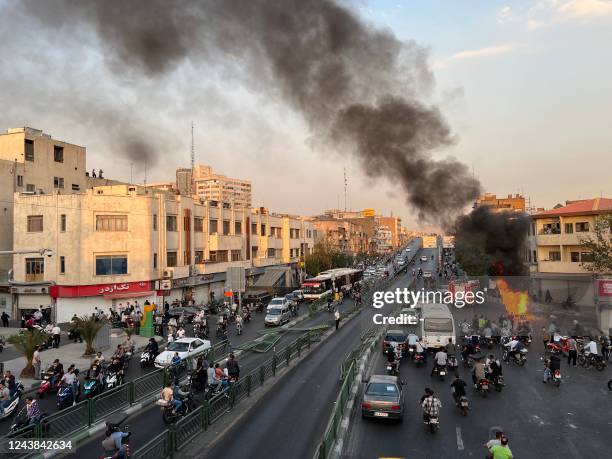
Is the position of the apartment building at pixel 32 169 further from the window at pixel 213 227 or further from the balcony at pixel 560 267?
the balcony at pixel 560 267

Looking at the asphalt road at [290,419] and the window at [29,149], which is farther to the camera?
the window at [29,149]

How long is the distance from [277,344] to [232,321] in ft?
35.0

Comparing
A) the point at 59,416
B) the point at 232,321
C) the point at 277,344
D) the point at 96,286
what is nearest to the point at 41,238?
the point at 96,286

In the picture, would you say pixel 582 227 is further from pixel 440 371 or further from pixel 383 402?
pixel 383 402

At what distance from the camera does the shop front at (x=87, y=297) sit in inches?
1521

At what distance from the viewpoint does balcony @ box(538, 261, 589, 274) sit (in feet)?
158

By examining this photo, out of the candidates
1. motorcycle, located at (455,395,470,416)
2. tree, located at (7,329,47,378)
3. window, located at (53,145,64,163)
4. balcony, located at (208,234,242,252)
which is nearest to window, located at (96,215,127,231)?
balcony, located at (208,234,242,252)

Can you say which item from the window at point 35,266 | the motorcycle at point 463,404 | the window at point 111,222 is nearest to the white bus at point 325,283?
the window at point 111,222

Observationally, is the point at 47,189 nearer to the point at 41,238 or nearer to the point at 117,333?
the point at 41,238

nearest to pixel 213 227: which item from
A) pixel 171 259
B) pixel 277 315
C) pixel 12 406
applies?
pixel 171 259

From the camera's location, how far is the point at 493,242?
1880 inches

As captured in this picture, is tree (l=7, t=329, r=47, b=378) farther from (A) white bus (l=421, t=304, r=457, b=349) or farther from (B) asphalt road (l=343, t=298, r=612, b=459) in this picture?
(A) white bus (l=421, t=304, r=457, b=349)

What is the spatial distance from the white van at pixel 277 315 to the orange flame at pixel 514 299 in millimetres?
16583

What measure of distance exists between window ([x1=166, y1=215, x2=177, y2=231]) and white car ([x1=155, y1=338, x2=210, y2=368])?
23548 millimetres
